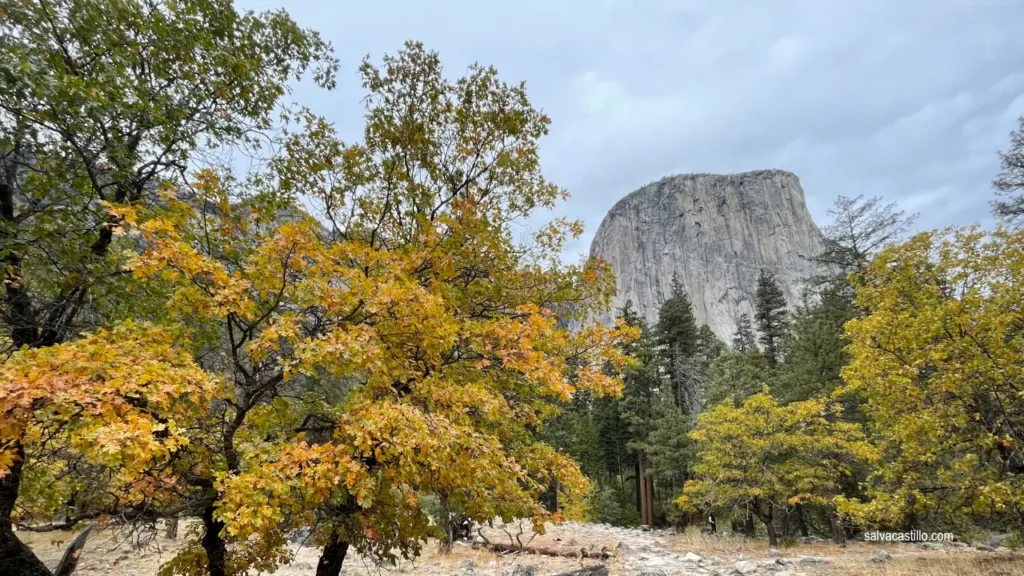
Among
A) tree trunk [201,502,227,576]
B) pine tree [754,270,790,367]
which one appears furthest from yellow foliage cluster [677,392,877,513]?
pine tree [754,270,790,367]

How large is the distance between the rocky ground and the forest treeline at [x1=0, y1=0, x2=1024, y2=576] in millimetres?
2267

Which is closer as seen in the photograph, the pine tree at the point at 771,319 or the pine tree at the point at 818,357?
the pine tree at the point at 818,357

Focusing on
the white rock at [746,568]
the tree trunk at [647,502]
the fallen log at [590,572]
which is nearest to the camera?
the fallen log at [590,572]

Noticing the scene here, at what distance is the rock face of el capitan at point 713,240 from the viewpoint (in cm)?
8131

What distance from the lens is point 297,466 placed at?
11.4ft

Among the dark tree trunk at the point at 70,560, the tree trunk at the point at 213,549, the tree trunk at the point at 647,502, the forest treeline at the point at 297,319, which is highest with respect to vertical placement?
the forest treeline at the point at 297,319

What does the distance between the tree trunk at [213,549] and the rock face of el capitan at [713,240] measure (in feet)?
254

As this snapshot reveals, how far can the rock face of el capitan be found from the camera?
267 ft

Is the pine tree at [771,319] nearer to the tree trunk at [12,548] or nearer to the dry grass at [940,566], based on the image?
the dry grass at [940,566]

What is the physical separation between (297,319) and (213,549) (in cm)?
257

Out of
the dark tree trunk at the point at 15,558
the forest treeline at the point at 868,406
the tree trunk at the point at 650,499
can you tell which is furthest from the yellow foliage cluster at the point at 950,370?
the tree trunk at the point at 650,499

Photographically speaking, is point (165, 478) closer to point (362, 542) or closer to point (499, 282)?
point (362, 542)

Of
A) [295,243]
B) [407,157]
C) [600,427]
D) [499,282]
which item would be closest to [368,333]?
[295,243]

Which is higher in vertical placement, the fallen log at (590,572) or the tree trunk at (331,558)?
the tree trunk at (331,558)
